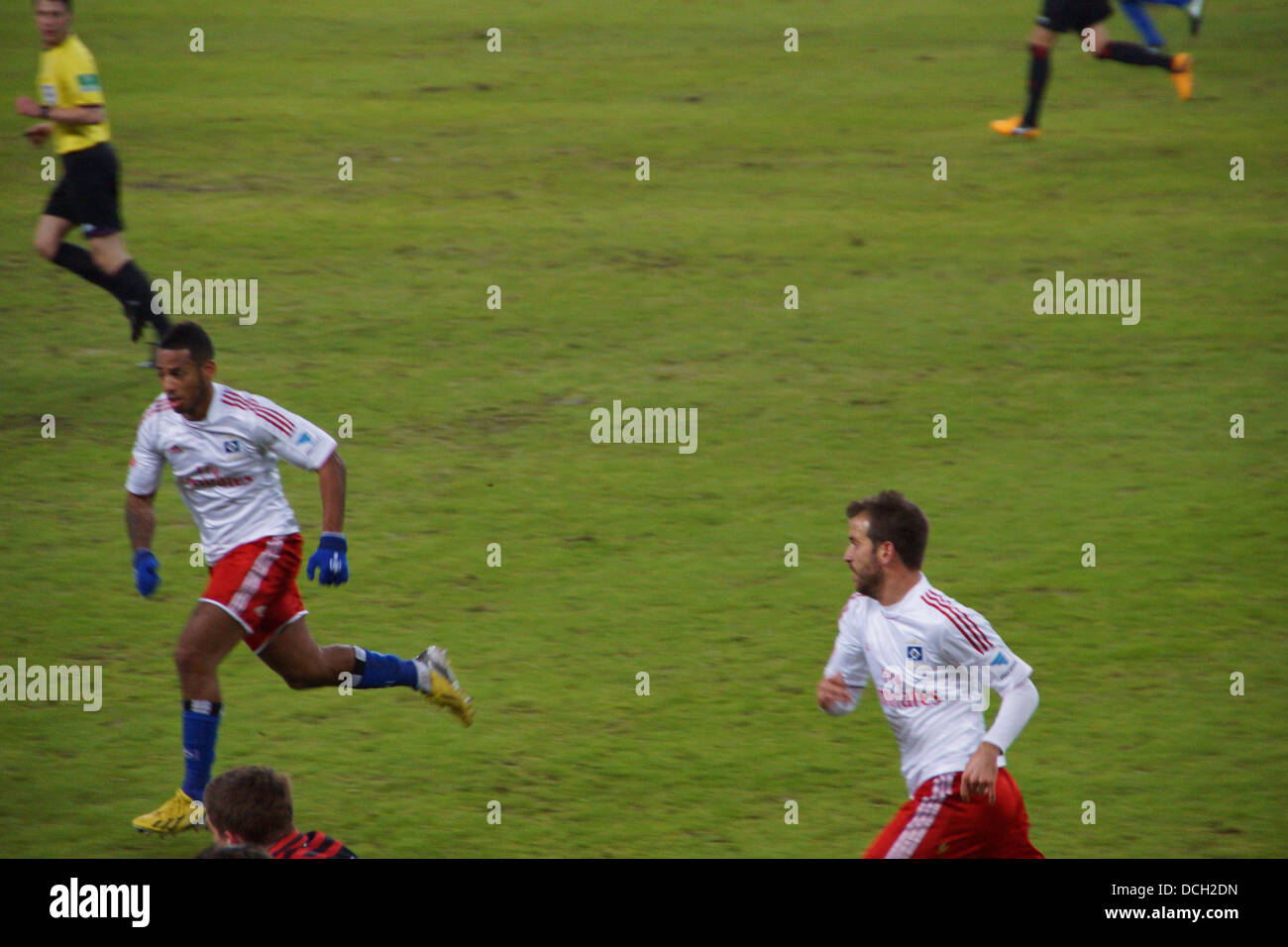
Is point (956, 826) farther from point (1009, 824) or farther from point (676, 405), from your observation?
point (676, 405)

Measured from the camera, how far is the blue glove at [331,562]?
5734 millimetres

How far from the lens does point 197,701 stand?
583 cm

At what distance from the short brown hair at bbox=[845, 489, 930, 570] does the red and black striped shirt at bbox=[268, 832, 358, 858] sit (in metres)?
1.91

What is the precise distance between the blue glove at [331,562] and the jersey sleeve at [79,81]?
5.82m

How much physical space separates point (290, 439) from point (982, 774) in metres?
2.96

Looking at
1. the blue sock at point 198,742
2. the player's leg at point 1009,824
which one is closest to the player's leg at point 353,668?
the blue sock at point 198,742

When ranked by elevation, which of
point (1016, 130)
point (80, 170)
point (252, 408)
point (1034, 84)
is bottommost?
point (252, 408)

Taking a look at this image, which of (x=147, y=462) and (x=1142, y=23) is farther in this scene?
(x=1142, y=23)

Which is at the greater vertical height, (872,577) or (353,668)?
(872,577)

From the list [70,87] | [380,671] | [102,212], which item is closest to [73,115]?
[70,87]

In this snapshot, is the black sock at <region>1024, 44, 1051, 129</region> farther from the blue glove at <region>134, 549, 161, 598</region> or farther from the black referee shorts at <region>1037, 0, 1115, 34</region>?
the blue glove at <region>134, 549, 161, 598</region>

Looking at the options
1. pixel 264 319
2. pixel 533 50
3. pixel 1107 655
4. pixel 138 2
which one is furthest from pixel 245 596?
pixel 138 2

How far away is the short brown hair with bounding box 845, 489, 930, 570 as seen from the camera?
493cm
